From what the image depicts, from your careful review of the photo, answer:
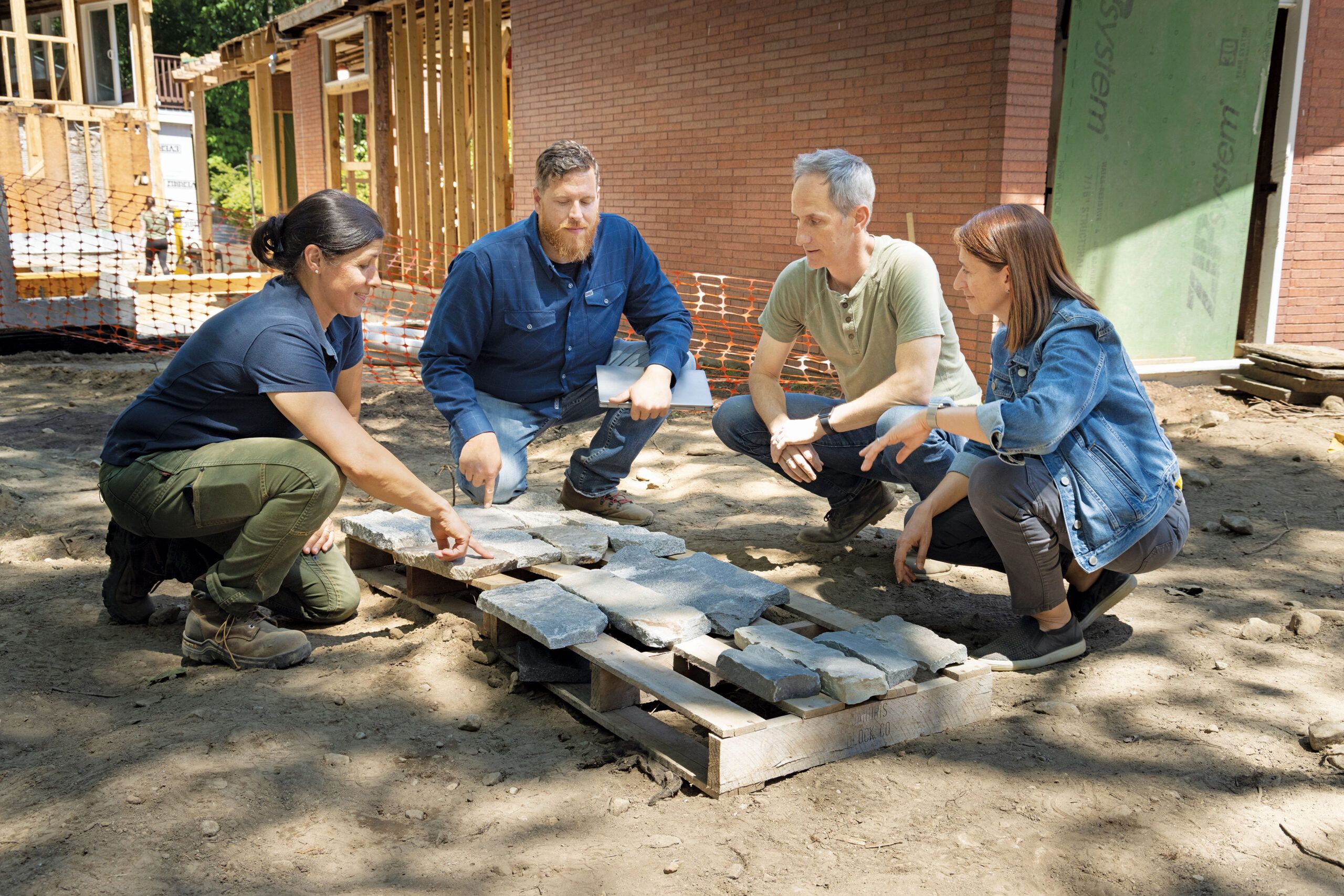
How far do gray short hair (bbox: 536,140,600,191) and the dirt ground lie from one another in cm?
172

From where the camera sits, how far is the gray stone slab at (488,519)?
12.3 feet

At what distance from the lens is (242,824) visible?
2.32 meters

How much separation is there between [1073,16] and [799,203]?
17.4 ft

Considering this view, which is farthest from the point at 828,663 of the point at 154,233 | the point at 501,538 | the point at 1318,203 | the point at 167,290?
the point at 154,233

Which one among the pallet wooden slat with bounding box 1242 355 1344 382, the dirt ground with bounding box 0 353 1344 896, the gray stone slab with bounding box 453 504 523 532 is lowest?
the dirt ground with bounding box 0 353 1344 896

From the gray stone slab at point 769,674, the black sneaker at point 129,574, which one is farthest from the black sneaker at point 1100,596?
the black sneaker at point 129,574

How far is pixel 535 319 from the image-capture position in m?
4.29

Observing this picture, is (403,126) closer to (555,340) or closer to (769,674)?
(555,340)

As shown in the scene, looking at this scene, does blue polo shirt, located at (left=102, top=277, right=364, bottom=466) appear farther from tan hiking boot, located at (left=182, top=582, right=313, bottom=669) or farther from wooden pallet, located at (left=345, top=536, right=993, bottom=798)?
wooden pallet, located at (left=345, top=536, right=993, bottom=798)

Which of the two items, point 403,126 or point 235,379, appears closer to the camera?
point 235,379

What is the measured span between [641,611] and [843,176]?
5.35 ft

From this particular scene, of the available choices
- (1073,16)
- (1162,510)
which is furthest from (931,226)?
(1162,510)

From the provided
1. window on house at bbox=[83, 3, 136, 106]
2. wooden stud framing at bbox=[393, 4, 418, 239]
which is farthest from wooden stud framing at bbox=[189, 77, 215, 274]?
wooden stud framing at bbox=[393, 4, 418, 239]

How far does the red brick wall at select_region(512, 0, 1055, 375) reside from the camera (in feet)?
24.7
